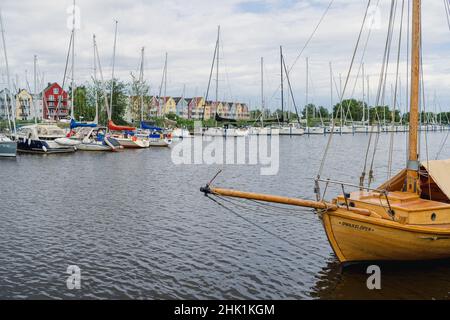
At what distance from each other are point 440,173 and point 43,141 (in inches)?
1890

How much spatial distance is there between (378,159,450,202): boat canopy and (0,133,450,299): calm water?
2415mm

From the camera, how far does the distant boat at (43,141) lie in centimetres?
5472

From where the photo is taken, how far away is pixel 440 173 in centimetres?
1566

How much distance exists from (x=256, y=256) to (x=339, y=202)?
3.73 metres

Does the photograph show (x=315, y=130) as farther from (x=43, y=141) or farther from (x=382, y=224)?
(x=382, y=224)

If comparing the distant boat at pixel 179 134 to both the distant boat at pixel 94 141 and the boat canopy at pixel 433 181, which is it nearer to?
the distant boat at pixel 94 141

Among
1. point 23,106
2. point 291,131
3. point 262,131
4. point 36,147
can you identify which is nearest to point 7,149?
point 36,147

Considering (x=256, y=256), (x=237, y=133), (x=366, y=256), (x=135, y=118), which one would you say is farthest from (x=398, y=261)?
(x=135, y=118)

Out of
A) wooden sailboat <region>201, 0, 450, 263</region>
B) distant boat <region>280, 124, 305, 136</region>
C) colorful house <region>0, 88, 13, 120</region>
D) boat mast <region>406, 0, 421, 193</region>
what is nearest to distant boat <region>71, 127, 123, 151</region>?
colorful house <region>0, 88, 13, 120</region>

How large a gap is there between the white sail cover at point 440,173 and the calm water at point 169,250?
241cm

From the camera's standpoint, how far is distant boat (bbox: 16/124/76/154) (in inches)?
2154

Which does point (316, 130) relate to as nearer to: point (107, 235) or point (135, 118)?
point (135, 118)

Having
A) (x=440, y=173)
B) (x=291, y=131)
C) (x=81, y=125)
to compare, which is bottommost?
(x=440, y=173)

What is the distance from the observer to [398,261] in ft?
46.4
